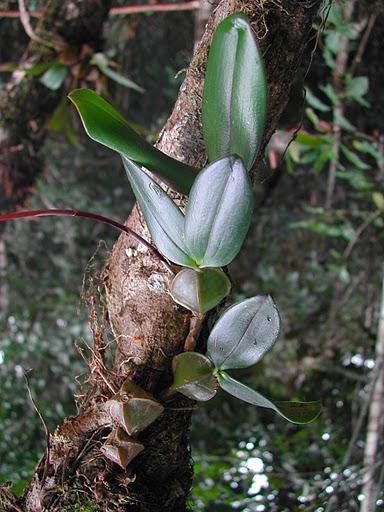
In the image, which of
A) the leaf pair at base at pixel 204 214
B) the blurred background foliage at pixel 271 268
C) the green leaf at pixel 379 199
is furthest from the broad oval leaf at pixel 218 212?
the green leaf at pixel 379 199

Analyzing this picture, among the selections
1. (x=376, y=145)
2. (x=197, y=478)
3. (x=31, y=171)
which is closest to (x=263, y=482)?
(x=197, y=478)

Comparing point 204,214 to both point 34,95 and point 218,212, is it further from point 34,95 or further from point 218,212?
point 34,95

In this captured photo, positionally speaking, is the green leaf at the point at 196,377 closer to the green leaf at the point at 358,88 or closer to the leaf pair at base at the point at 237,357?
the leaf pair at base at the point at 237,357

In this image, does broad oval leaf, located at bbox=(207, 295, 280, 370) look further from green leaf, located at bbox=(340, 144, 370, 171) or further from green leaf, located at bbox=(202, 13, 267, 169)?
green leaf, located at bbox=(340, 144, 370, 171)

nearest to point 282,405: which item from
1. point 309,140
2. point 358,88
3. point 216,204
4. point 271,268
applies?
point 216,204

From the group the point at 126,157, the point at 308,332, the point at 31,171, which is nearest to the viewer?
the point at 126,157

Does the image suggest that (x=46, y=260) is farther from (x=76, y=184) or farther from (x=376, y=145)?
(x=376, y=145)
